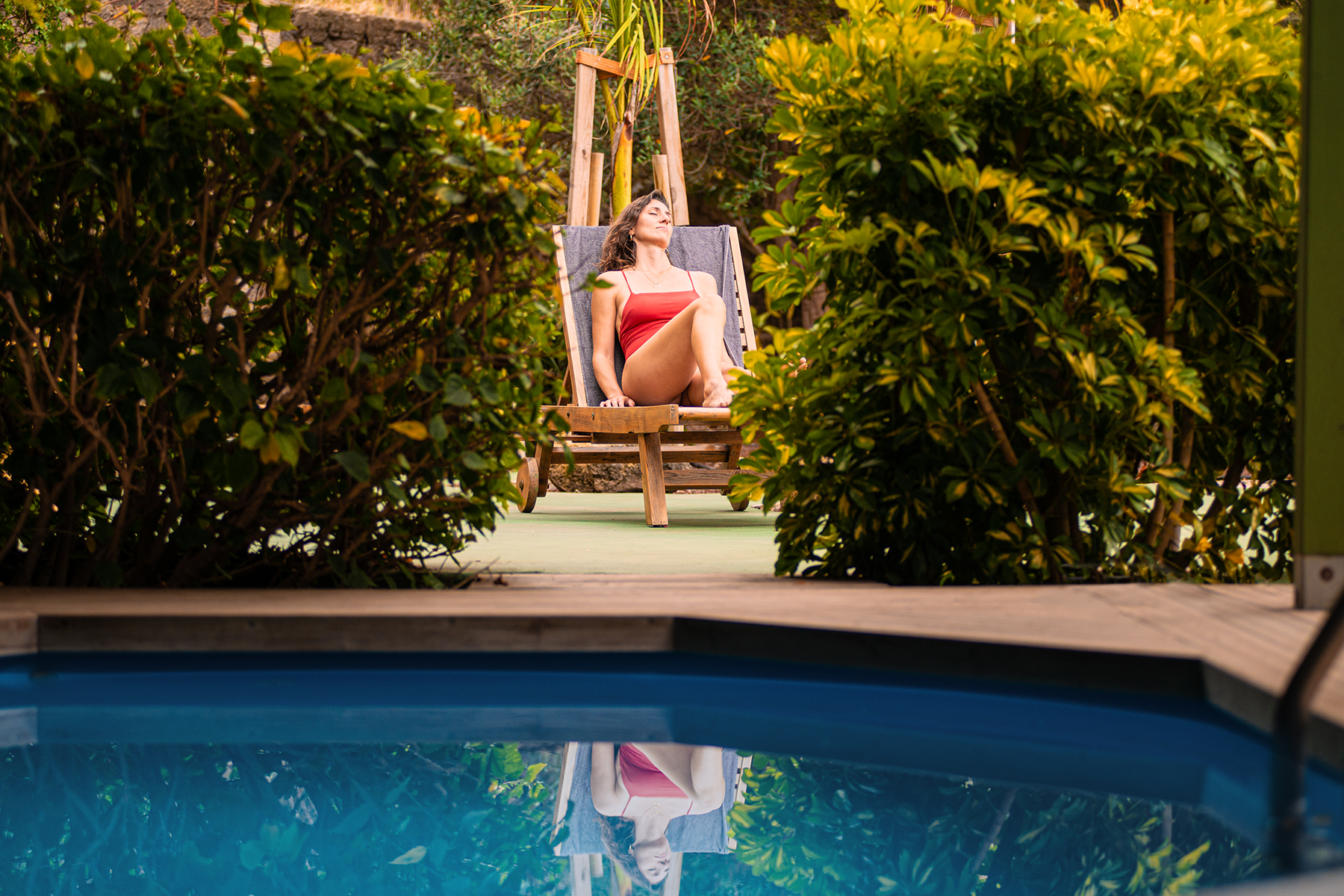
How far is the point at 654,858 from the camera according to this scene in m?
1.66

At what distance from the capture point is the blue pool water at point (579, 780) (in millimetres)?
1575

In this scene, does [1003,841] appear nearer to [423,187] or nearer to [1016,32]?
[423,187]

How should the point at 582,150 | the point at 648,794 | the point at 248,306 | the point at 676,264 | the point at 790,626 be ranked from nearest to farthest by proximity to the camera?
the point at 648,794
the point at 790,626
the point at 248,306
the point at 676,264
the point at 582,150

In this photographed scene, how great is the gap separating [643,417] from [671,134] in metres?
2.77

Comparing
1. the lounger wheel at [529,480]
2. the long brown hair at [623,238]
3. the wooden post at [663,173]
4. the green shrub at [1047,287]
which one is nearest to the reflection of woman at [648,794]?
the green shrub at [1047,287]

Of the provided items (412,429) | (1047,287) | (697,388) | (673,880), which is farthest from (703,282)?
(673,880)

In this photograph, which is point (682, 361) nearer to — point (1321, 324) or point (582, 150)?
point (582, 150)

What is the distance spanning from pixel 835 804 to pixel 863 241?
1.40m

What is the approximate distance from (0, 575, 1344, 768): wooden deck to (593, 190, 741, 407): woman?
303cm

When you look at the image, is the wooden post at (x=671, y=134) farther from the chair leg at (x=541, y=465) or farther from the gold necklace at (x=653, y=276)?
the chair leg at (x=541, y=465)

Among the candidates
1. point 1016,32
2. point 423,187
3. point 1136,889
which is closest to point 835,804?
point 1136,889

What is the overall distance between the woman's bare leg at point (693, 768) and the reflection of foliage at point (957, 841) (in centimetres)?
6

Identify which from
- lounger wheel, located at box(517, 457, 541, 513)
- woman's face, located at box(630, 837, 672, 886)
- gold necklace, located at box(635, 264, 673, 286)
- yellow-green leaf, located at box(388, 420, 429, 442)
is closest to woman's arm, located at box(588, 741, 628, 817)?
woman's face, located at box(630, 837, 672, 886)

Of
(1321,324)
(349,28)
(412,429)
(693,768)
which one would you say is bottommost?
(693,768)
